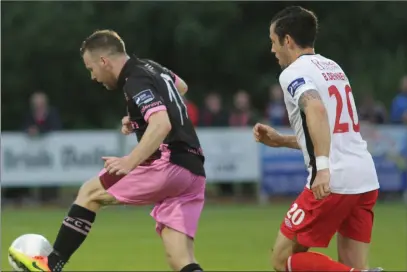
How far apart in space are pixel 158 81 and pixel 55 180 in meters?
11.1

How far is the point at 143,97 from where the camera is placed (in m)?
7.02

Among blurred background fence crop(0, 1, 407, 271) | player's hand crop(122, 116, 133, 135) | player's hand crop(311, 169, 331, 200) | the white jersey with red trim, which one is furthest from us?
blurred background fence crop(0, 1, 407, 271)

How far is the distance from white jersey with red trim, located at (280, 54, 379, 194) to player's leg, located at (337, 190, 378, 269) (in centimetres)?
18

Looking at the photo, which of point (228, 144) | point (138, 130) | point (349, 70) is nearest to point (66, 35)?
point (349, 70)

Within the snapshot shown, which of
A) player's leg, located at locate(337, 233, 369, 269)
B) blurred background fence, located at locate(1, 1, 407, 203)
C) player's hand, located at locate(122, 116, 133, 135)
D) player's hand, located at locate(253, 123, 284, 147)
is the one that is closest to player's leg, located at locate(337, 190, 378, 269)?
player's leg, located at locate(337, 233, 369, 269)

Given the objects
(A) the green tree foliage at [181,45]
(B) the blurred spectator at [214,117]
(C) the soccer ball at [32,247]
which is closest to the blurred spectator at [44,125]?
(B) the blurred spectator at [214,117]

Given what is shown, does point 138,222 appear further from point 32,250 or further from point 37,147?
point 32,250

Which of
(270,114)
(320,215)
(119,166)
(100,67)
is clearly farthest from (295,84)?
(270,114)

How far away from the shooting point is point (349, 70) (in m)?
27.1

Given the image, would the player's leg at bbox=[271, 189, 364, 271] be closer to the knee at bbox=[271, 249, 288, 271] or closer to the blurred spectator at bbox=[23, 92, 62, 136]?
the knee at bbox=[271, 249, 288, 271]

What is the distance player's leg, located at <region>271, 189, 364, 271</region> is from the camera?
6609mm

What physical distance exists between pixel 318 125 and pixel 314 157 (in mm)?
316

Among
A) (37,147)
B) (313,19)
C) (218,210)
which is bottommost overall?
(218,210)

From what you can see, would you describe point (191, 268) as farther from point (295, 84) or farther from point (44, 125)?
point (44, 125)
